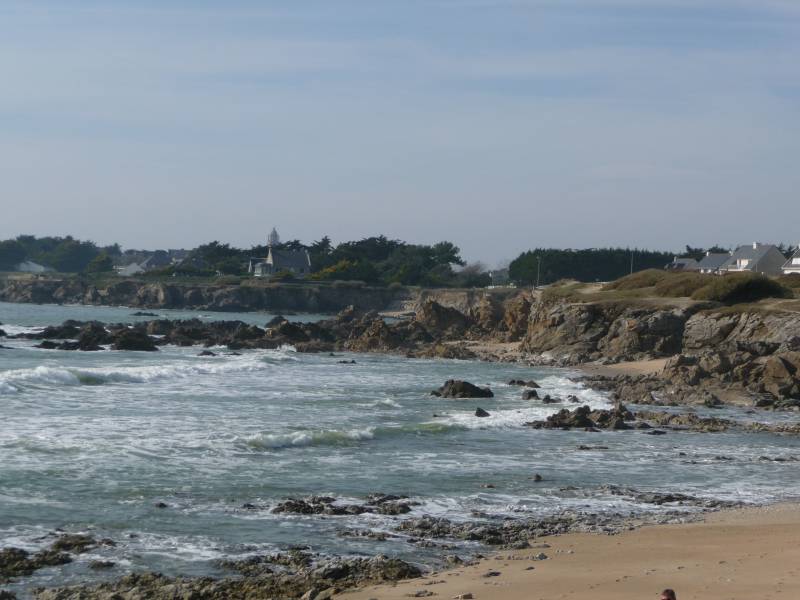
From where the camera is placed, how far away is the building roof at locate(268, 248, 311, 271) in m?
128

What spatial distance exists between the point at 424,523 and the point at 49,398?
1755 centimetres

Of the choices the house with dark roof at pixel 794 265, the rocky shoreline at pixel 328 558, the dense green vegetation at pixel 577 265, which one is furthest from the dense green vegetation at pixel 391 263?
the rocky shoreline at pixel 328 558

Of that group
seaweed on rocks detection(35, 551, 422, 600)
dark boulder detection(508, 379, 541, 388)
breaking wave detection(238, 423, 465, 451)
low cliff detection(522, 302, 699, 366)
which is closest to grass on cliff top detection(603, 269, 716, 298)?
low cliff detection(522, 302, 699, 366)

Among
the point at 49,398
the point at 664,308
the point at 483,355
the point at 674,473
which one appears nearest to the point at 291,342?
the point at 483,355

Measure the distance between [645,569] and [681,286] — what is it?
40841 millimetres

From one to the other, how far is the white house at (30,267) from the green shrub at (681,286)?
114m

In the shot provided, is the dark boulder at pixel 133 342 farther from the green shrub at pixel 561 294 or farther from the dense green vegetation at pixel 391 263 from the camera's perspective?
the dense green vegetation at pixel 391 263

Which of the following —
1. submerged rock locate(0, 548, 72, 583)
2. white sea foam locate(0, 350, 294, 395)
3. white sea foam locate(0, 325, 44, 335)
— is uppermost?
white sea foam locate(0, 325, 44, 335)

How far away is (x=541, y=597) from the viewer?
35.4 ft

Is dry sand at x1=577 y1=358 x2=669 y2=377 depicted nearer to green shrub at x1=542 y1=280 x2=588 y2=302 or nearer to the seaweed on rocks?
green shrub at x1=542 y1=280 x2=588 y2=302

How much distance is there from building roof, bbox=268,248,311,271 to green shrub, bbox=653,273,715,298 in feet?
259

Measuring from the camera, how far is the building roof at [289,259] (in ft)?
420

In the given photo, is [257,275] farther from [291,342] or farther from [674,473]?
[674,473]

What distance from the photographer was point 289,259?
130000 mm
